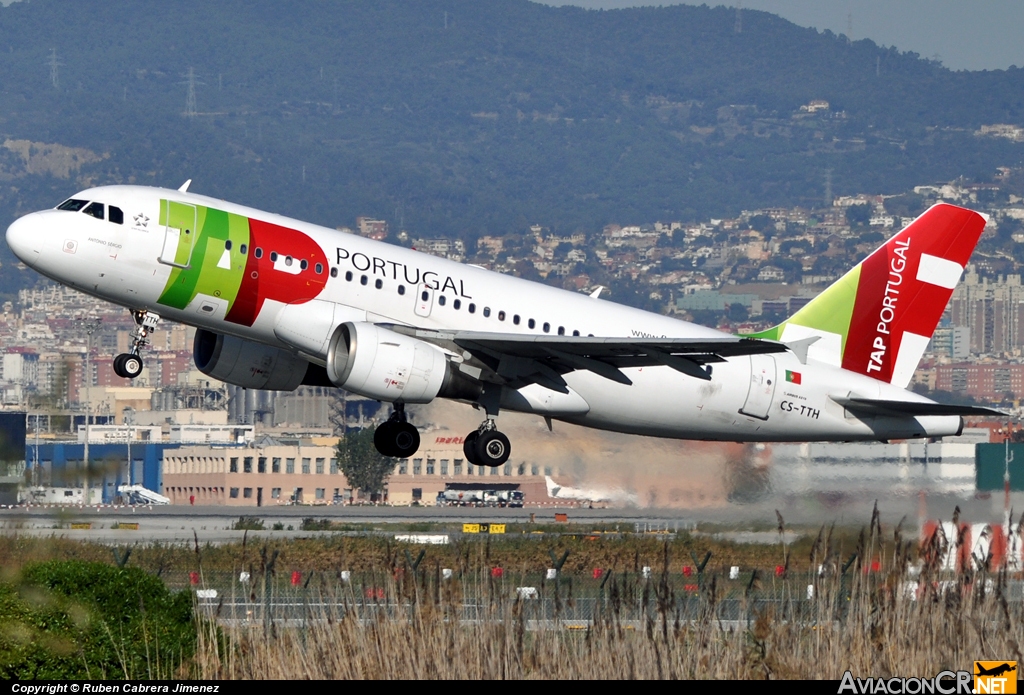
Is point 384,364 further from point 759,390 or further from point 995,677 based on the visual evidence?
point 995,677

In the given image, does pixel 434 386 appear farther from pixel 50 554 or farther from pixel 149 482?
pixel 149 482

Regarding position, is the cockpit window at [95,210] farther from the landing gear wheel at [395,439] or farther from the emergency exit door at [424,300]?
the landing gear wheel at [395,439]

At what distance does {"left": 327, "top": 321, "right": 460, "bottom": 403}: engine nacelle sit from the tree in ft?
249

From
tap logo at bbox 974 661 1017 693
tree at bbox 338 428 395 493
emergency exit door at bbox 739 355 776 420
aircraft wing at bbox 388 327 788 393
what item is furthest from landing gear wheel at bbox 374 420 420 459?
tree at bbox 338 428 395 493

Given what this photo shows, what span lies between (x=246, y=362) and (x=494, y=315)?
5483 mm

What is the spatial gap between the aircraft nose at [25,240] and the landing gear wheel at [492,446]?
9.51m

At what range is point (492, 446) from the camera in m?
33.3

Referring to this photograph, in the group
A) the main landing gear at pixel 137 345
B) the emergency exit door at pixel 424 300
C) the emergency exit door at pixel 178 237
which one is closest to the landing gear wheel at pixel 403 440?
the emergency exit door at pixel 424 300

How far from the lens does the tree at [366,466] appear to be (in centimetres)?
10812

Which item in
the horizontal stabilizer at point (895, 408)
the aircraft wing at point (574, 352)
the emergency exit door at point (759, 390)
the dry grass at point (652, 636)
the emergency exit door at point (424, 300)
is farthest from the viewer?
the emergency exit door at point (759, 390)

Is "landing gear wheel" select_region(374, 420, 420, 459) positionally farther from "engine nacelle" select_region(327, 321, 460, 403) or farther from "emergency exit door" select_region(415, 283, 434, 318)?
"emergency exit door" select_region(415, 283, 434, 318)

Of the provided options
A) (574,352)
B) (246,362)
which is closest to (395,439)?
(246,362)

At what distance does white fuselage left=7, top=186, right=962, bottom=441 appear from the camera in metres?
30.9

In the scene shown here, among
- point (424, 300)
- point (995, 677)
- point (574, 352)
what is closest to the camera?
point (995, 677)
